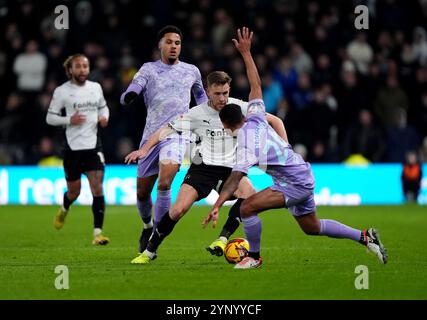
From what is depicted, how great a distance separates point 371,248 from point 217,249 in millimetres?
1814

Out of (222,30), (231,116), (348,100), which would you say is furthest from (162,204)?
(222,30)

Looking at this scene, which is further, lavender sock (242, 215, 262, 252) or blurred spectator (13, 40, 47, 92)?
blurred spectator (13, 40, 47, 92)

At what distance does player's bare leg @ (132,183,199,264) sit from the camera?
37.8ft

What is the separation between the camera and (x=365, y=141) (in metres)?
23.3

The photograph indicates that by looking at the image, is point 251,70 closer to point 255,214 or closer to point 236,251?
point 255,214

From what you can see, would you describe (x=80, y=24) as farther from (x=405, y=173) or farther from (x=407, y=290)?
(x=407, y=290)

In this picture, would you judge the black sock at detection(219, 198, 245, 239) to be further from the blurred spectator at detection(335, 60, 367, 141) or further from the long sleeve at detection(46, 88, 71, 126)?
the blurred spectator at detection(335, 60, 367, 141)

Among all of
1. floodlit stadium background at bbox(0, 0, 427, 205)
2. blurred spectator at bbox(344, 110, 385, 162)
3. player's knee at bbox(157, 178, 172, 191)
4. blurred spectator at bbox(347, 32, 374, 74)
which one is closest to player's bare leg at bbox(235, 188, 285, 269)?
player's knee at bbox(157, 178, 172, 191)

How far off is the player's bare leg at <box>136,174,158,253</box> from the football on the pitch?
1498 millimetres

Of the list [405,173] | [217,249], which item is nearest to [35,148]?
[405,173]

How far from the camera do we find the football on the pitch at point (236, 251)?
11.5 metres

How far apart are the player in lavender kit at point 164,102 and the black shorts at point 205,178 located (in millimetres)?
356

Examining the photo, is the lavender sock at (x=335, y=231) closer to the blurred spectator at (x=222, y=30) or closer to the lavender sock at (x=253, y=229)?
the lavender sock at (x=253, y=229)

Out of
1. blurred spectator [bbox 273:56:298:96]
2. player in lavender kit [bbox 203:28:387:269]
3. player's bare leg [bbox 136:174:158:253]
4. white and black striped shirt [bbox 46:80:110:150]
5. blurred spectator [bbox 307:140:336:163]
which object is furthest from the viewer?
blurred spectator [bbox 273:56:298:96]
